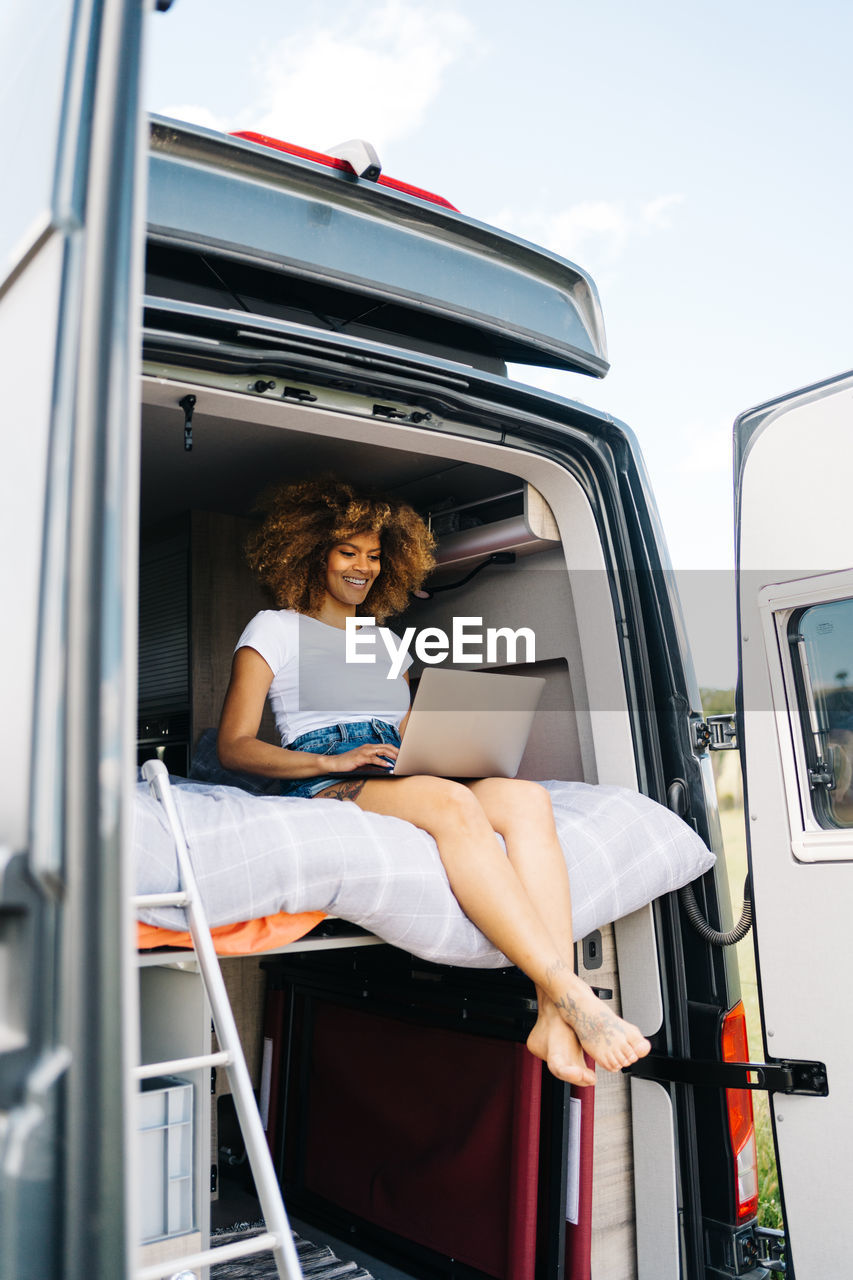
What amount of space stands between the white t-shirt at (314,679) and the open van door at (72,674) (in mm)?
1926

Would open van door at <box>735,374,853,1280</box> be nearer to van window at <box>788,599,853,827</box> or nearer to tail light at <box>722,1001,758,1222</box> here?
van window at <box>788,599,853,827</box>

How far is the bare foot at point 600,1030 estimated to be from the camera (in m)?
2.01

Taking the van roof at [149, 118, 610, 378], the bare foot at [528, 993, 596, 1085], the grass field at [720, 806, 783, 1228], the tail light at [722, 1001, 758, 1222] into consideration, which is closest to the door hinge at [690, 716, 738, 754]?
the grass field at [720, 806, 783, 1228]

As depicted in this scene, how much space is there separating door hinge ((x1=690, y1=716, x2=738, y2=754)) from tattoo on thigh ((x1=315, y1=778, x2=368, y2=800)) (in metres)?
0.80

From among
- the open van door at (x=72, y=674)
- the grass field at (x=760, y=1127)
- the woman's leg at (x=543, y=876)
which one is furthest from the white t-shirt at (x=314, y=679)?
the open van door at (x=72, y=674)

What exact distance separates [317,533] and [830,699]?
1716 millimetres

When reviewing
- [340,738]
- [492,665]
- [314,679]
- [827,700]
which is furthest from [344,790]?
[827,700]

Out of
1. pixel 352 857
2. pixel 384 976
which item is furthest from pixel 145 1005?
pixel 384 976

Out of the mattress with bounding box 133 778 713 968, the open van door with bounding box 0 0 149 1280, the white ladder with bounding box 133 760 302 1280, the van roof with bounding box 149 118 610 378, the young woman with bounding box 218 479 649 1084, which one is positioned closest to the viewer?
the open van door with bounding box 0 0 149 1280

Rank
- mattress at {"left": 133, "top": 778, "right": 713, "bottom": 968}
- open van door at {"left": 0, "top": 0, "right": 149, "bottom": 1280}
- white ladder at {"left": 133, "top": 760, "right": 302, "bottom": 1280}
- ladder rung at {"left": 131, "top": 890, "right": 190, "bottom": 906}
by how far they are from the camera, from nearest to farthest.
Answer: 1. open van door at {"left": 0, "top": 0, "right": 149, "bottom": 1280}
2. white ladder at {"left": 133, "top": 760, "right": 302, "bottom": 1280}
3. ladder rung at {"left": 131, "top": 890, "right": 190, "bottom": 906}
4. mattress at {"left": 133, "top": 778, "right": 713, "bottom": 968}

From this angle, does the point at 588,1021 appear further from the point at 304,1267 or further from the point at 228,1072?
the point at 304,1267

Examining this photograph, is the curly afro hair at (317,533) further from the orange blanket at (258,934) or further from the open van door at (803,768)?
the orange blanket at (258,934)

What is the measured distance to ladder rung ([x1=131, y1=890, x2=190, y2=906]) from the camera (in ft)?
5.52

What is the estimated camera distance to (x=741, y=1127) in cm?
230
